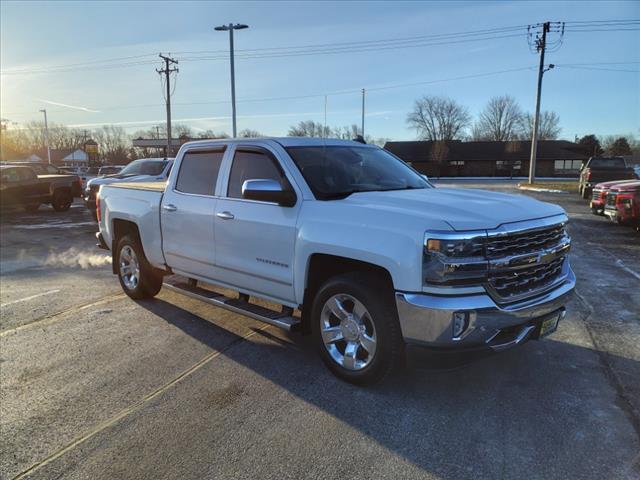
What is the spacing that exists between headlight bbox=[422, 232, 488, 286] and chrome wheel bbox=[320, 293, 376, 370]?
676 mm

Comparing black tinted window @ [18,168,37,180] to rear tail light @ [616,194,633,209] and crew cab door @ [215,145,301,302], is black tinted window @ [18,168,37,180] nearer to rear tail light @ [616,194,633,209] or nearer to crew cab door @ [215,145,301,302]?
crew cab door @ [215,145,301,302]

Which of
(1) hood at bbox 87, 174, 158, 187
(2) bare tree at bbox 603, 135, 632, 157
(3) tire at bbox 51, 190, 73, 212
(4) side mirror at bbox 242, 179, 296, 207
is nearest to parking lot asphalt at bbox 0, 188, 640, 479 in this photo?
(4) side mirror at bbox 242, 179, 296, 207

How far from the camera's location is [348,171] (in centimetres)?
450

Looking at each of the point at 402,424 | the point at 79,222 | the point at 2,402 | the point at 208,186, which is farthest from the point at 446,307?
the point at 79,222

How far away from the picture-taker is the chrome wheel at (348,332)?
12.0ft

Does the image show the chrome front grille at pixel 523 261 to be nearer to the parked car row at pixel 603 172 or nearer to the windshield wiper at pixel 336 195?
the windshield wiper at pixel 336 195

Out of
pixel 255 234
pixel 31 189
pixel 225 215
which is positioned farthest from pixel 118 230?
pixel 31 189

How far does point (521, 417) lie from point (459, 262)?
119 centimetres

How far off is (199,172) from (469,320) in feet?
11.1

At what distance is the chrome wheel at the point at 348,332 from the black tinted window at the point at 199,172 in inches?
77.2

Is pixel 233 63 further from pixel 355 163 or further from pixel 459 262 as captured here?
pixel 459 262

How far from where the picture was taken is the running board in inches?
164

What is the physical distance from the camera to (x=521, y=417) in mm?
3320

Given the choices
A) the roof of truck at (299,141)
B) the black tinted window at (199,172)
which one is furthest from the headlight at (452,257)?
the black tinted window at (199,172)
